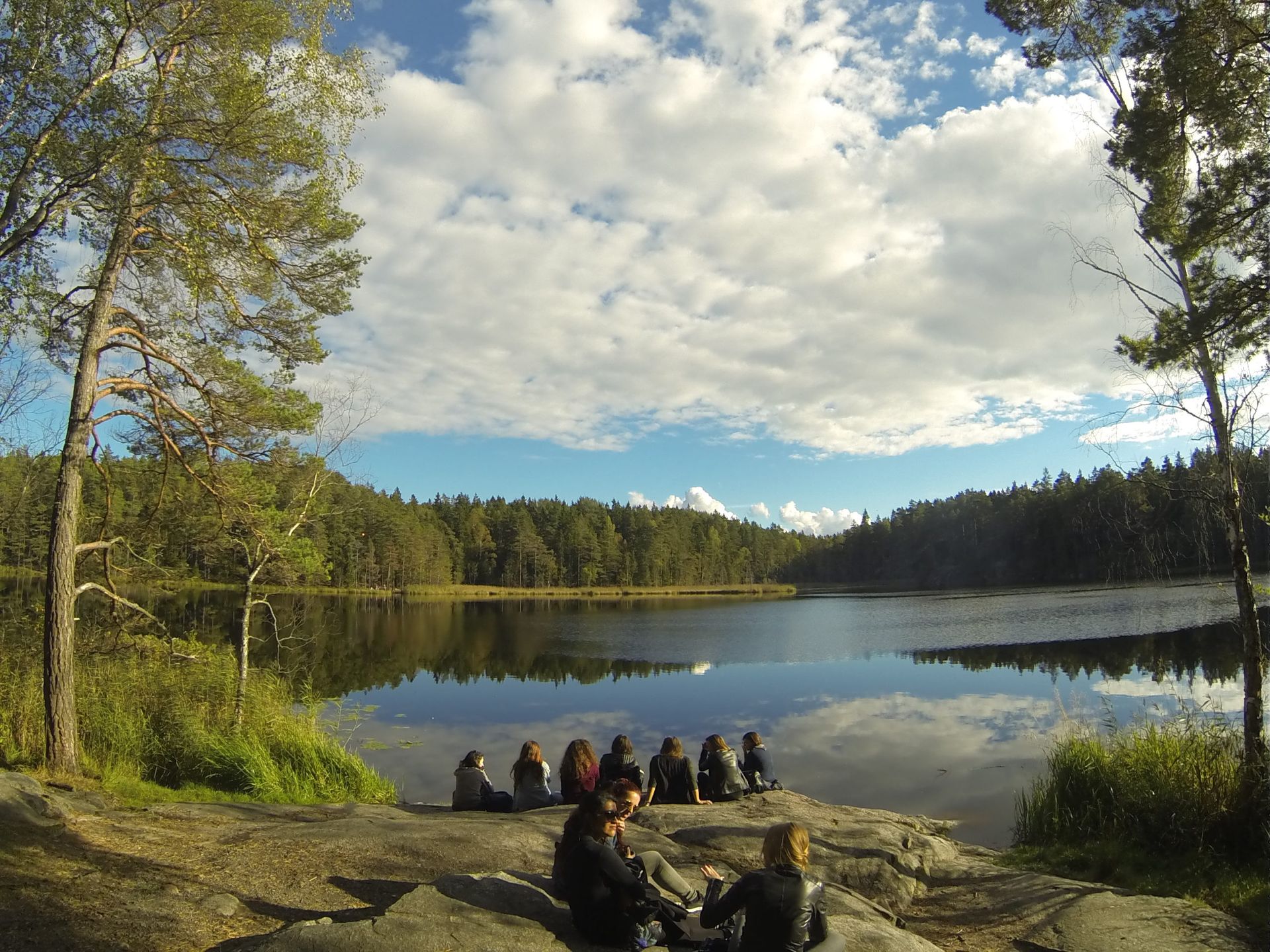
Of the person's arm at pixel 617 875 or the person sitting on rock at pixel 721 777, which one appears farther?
the person sitting on rock at pixel 721 777

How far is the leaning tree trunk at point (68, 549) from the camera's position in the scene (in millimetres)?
9078

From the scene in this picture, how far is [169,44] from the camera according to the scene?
368 inches

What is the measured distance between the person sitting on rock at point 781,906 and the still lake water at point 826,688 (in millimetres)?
5521

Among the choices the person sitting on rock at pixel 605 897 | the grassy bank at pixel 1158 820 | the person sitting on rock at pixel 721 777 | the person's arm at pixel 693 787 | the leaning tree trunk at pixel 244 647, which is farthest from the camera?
the leaning tree trunk at pixel 244 647

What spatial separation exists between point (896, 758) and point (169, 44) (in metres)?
16.5

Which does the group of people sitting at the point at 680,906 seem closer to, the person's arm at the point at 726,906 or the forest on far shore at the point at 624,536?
the person's arm at the point at 726,906

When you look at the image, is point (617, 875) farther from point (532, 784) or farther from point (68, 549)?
point (68, 549)

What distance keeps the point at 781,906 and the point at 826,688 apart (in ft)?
67.7

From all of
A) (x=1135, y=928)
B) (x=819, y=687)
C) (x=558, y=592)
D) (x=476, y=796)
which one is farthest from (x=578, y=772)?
(x=558, y=592)

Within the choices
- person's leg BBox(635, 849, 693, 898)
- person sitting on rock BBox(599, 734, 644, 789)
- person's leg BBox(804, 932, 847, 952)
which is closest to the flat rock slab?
person's leg BBox(804, 932, 847, 952)

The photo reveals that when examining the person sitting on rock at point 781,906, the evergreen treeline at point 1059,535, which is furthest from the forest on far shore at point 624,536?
the person sitting on rock at point 781,906

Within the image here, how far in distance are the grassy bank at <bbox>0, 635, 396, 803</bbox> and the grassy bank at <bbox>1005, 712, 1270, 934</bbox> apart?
9.52 meters

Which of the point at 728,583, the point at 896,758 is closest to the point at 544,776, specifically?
the point at 896,758

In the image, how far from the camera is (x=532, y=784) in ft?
32.1
